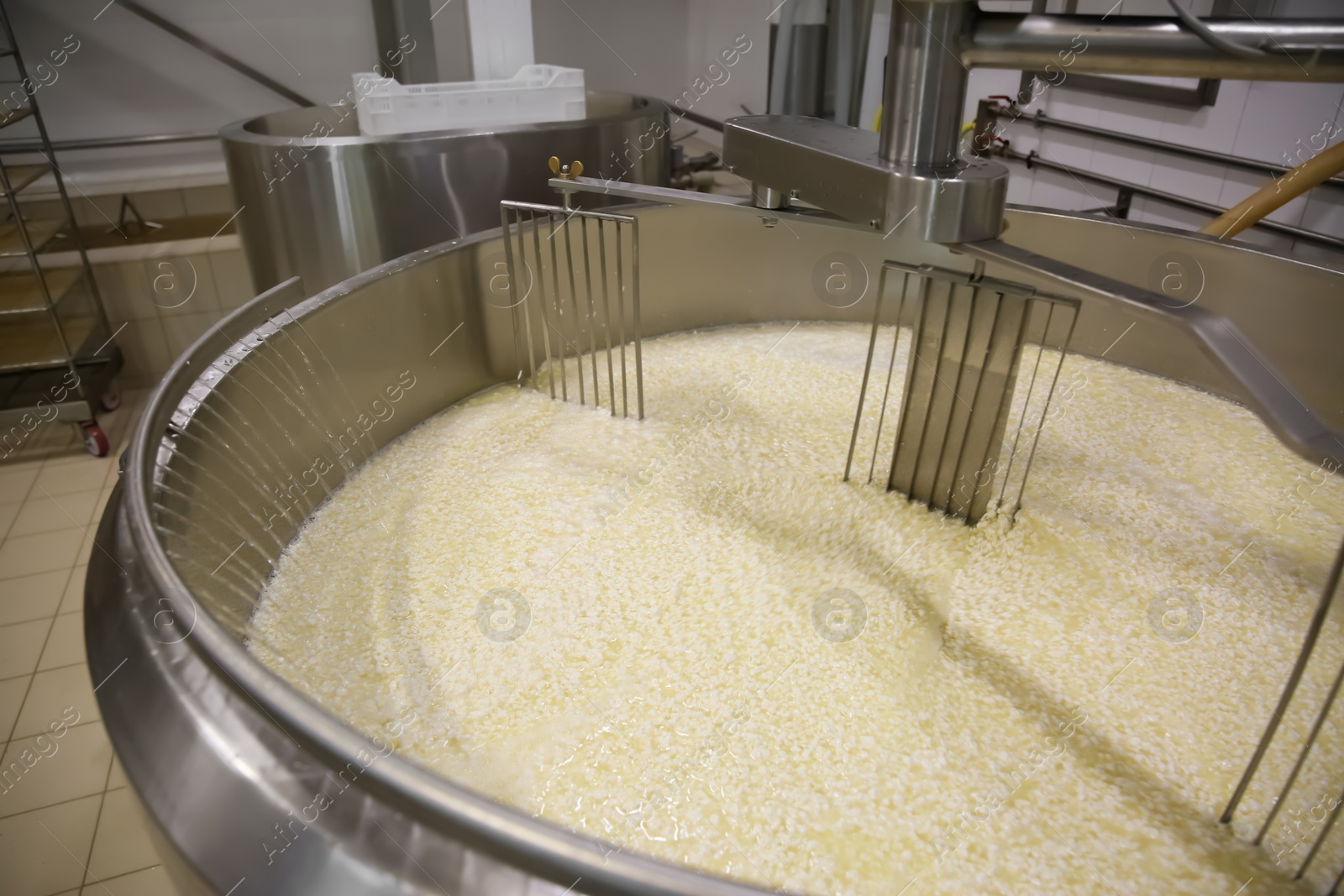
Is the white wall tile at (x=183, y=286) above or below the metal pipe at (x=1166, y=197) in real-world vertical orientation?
below

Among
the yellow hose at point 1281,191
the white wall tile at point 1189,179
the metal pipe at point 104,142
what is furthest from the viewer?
the metal pipe at point 104,142

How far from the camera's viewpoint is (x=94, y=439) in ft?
7.38

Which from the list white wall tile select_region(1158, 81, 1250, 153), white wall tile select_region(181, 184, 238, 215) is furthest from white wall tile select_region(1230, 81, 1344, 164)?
white wall tile select_region(181, 184, 238, 215)

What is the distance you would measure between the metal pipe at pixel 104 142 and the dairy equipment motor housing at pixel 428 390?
85.8 inches

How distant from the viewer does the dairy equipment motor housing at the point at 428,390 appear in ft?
1.36

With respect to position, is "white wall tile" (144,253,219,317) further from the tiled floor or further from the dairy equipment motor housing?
the dairy equipment motor housing

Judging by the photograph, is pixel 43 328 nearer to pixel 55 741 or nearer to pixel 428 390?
pixel 55 741

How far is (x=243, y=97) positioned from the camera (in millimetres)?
3049

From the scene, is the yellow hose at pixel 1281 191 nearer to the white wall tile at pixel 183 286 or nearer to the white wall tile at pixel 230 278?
the white wall tile at pixel 230 278

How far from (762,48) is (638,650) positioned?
299 cm

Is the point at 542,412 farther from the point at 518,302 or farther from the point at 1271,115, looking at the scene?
the point at 1271,115

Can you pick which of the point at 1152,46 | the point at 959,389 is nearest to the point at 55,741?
the point at 959,389

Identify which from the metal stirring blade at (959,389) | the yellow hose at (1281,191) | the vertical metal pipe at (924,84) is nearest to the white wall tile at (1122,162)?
the yellow hose at (1281,191)

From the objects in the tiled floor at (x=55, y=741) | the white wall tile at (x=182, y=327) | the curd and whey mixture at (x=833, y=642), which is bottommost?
the tiled floor at (x=55, y=741)
